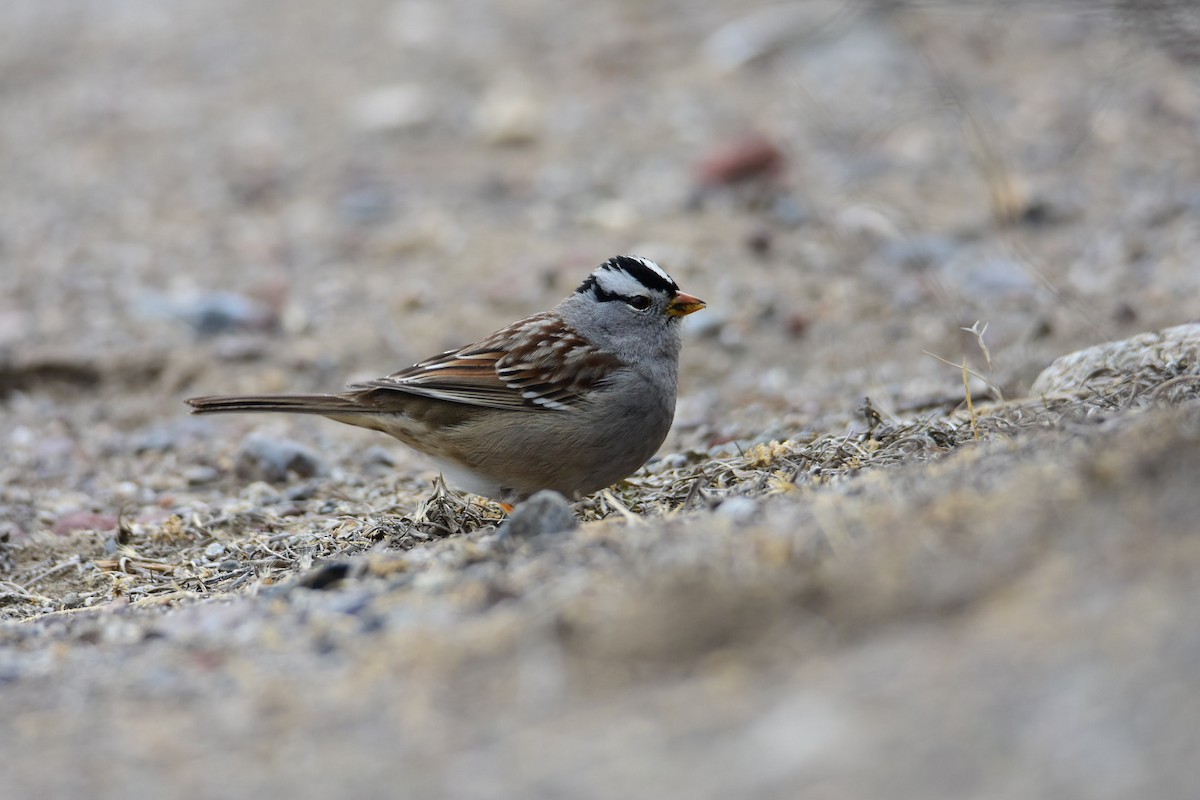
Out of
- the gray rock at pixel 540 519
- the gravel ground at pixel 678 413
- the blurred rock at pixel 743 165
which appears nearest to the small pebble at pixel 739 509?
the gravel ground at pixel 678 413

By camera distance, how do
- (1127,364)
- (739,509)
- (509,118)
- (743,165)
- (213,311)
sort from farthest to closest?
(509,118)
(743,165)
(213,311)
(1127,364)
(739,509)

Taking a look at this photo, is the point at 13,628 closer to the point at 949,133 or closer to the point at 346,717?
the point at 346,717

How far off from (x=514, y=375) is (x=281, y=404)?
83 centimetres

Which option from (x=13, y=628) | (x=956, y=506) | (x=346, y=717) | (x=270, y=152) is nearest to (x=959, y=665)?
(x=956, y=506)

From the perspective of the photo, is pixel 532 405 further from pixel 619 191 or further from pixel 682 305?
pixel 619 191

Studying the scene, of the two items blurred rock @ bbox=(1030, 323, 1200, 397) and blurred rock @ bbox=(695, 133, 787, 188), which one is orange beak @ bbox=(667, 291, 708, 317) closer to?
blurred rock @ bbox=(1030, 323, 1200, 397)

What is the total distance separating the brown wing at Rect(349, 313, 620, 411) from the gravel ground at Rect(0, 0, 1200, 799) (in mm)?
433

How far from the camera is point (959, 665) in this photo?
245cm

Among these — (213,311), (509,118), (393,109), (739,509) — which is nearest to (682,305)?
(739,509)

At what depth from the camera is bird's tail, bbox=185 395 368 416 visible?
16.0 ft

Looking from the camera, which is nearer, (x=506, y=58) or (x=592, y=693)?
(x=592, y=693)

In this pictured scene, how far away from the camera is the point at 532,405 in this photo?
4863 mm

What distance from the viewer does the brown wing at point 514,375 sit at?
4.85 meters

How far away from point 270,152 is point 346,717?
7432mm
